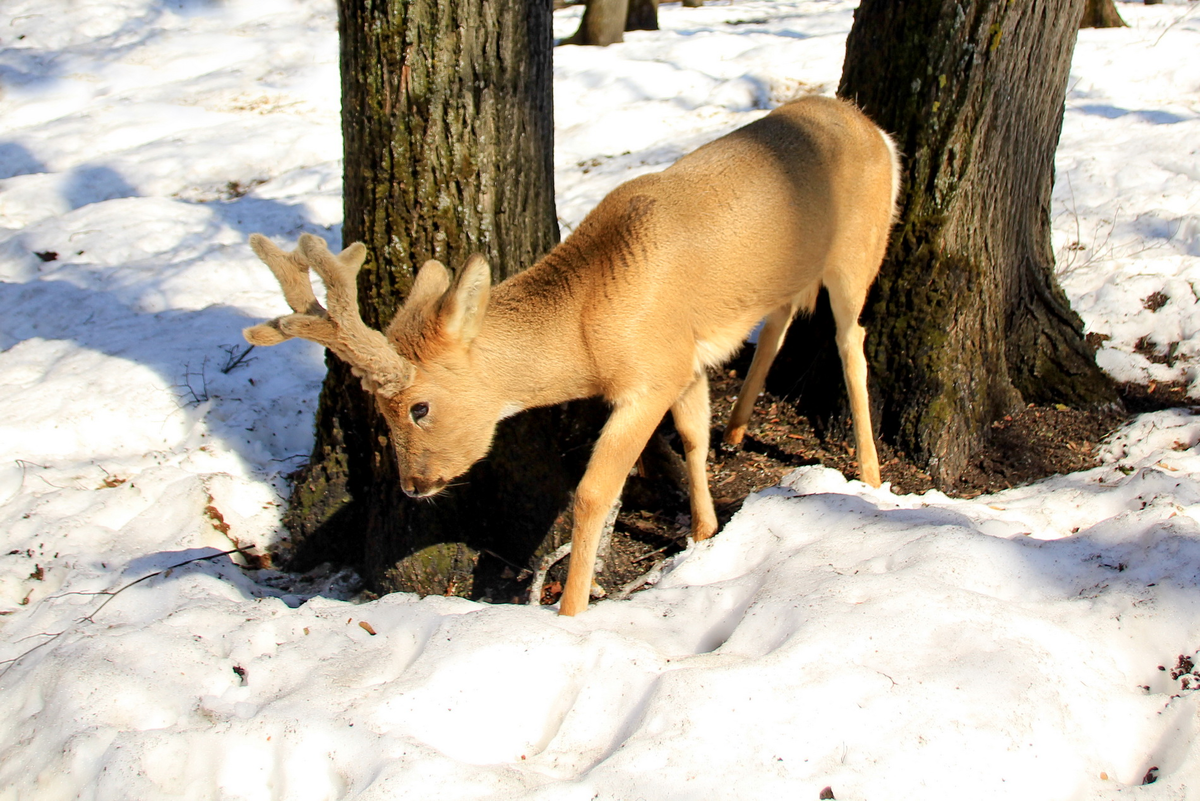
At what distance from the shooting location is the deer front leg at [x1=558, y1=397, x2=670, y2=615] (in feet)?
11.4

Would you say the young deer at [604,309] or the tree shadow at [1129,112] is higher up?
the tree shadow at [1129,112]

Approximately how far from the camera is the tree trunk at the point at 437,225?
3445 millimetres

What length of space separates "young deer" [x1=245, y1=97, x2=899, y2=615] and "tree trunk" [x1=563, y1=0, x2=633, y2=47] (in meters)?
8.56

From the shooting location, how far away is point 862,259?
435 cm

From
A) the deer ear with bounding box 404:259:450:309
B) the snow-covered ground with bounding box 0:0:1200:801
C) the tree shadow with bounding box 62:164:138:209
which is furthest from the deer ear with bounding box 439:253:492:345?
the tree shadow with bounding box 62:164:138:209

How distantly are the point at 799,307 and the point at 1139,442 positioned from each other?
180 cm

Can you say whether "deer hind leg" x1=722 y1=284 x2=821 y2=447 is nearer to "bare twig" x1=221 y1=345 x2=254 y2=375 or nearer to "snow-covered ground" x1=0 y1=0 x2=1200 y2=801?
"snow-covered ground" x1=0 y1=0 x2=1200 y2=801

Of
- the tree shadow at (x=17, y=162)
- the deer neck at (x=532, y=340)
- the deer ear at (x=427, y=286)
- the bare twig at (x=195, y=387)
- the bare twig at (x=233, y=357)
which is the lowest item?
the bare twig at (x=195, y=387)

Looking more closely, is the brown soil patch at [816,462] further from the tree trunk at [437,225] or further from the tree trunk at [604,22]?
the tree trunk at [604,22]

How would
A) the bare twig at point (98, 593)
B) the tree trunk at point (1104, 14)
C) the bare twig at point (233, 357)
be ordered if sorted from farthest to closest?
1. the tree trunk at point (1104, 14)
2. the bare twig at point (233, 357)
3. the bare twig at point (98, 593)

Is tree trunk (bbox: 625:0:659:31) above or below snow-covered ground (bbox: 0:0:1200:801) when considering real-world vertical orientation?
above

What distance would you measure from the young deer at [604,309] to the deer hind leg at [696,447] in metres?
0.26

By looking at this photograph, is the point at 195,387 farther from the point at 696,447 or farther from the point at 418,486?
the point at 696,447

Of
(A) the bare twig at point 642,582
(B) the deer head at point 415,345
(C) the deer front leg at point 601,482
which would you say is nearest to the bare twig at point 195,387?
(B) the deer head at point 415,345
